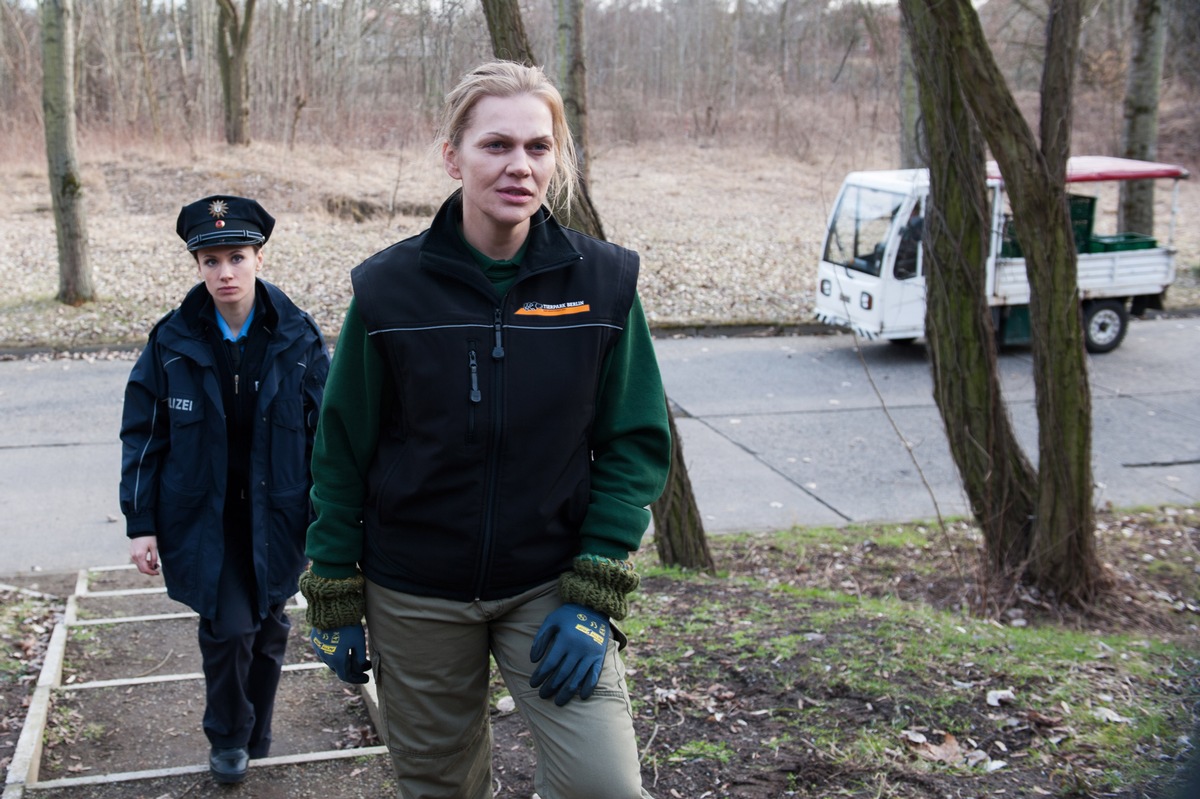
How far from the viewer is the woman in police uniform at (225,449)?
11.8 feet

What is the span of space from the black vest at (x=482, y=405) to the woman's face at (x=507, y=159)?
0.37 feet

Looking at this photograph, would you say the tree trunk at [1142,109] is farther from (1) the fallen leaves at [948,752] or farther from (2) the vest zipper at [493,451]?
(2) the vest zipper at [493,451]

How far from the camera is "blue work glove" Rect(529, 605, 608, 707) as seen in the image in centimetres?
242

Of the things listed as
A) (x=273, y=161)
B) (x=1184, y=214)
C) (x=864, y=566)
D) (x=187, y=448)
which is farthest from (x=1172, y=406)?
(x=273, y=161)

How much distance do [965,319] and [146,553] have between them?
472 centimetres

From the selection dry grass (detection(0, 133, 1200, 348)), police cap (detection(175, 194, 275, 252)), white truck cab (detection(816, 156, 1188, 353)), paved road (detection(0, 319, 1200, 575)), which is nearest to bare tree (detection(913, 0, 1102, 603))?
paved road (detection(0, 319, 1200, 575))

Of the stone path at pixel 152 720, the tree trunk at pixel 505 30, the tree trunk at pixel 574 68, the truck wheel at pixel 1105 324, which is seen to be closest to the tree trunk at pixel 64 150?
the tree trunk at pixel 574 68

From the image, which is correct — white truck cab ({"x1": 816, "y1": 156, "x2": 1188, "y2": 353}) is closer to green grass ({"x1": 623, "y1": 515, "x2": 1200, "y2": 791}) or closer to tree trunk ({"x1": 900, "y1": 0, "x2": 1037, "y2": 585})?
tree trunk ({"x1": 900, "y1": 0, "x2": 1037, "y2": 585})

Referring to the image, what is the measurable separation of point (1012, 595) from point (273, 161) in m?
22.0

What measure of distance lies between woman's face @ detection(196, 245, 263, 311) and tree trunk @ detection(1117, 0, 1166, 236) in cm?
1672

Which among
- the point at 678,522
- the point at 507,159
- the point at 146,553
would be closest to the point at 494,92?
the point at 507,159

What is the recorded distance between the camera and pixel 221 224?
3688 millimetres

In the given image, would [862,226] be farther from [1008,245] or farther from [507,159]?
[507,159]

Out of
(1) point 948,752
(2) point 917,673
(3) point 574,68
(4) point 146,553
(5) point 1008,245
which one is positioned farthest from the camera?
(5) point 1008,245
